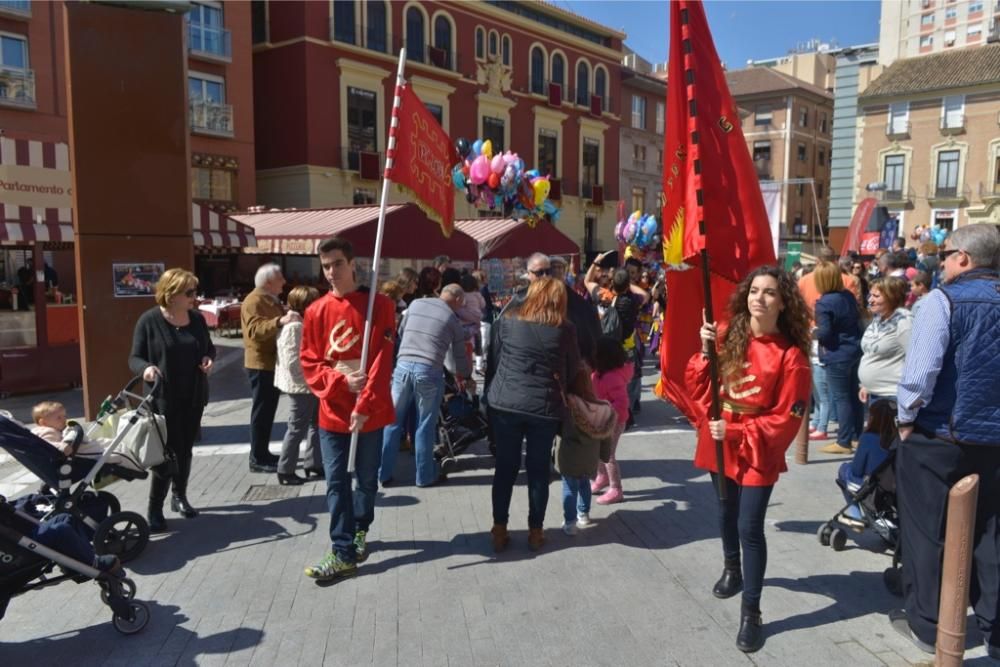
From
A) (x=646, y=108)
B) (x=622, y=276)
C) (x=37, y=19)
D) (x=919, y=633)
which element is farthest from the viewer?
(x=646, y=108)

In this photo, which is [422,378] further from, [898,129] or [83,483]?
[898,129]

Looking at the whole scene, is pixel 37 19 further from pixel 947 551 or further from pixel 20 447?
pixel 947 551

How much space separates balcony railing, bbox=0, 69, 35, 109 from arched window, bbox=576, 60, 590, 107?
23.6 m

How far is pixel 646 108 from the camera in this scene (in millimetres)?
40844

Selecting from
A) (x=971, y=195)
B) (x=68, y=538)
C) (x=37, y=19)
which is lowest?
(x=68, y=538)

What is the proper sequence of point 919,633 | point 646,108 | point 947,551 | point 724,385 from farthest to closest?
point 646,108
point 724,385
point 919,633
point 947,551

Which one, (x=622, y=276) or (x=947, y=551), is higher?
(x=622, y=276)

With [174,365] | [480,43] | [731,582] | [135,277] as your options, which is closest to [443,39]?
[480,43]

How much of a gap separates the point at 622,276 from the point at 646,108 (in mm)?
36351

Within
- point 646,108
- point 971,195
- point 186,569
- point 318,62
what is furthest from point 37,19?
point 971,195

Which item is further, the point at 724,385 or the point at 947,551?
the point at 724,385

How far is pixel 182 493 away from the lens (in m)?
5.02

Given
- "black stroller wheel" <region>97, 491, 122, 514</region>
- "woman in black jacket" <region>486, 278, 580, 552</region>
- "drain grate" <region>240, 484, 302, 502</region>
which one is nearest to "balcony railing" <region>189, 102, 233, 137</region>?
"drain grate" <region>240, 484, 302, 502</region>

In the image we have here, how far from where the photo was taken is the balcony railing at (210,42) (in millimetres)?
22406
